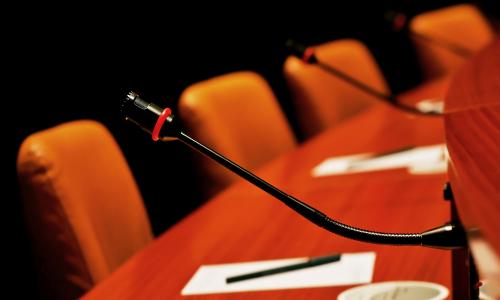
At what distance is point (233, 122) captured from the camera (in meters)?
2.27

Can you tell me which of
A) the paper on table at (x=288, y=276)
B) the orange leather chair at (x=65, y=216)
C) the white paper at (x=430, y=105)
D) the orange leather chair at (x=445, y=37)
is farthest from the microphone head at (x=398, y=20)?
the paper on table at (x=288, y=276)

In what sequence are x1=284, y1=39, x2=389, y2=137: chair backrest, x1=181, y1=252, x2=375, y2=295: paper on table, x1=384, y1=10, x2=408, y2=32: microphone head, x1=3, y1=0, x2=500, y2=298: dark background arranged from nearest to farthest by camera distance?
x1=181, y1=252, x2=375, y2=295: paper on table < x1=3, y1=0, x2=500, y2=298: dark background < x1=384, y1=10, x2=408, y2=32: microphone head < x1=284, y1=39, x2=389, y2=137: chair backrest

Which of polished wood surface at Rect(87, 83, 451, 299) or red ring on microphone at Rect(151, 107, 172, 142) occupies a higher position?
red ring on microphone at Rect(151, 107, 172, 142)

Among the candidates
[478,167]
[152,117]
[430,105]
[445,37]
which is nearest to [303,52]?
[430,105]

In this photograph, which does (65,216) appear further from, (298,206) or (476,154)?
(476,154)

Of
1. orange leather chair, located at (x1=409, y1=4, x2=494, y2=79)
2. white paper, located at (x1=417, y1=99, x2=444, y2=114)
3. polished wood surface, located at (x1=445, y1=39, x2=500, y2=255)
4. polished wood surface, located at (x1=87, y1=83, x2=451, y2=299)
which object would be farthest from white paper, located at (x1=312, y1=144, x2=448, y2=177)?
orange leather chair, located at (x1=409, y1=4, x2=494, y2=79)

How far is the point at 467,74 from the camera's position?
7.39 feet

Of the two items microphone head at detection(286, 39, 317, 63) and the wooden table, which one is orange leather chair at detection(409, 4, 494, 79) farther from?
the wooden table

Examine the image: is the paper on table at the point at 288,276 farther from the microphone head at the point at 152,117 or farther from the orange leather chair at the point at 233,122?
the orange leather chair at the point at 233,122

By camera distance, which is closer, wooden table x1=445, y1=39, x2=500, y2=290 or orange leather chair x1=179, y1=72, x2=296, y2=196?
wooden table x1=445, y1=39, x2=500, y2=290

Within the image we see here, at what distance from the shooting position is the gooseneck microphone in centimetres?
74

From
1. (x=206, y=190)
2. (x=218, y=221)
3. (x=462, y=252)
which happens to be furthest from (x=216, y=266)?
(x=206, y=190)

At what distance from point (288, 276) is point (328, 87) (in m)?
1.75

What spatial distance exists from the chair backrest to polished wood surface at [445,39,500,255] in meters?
0.86
